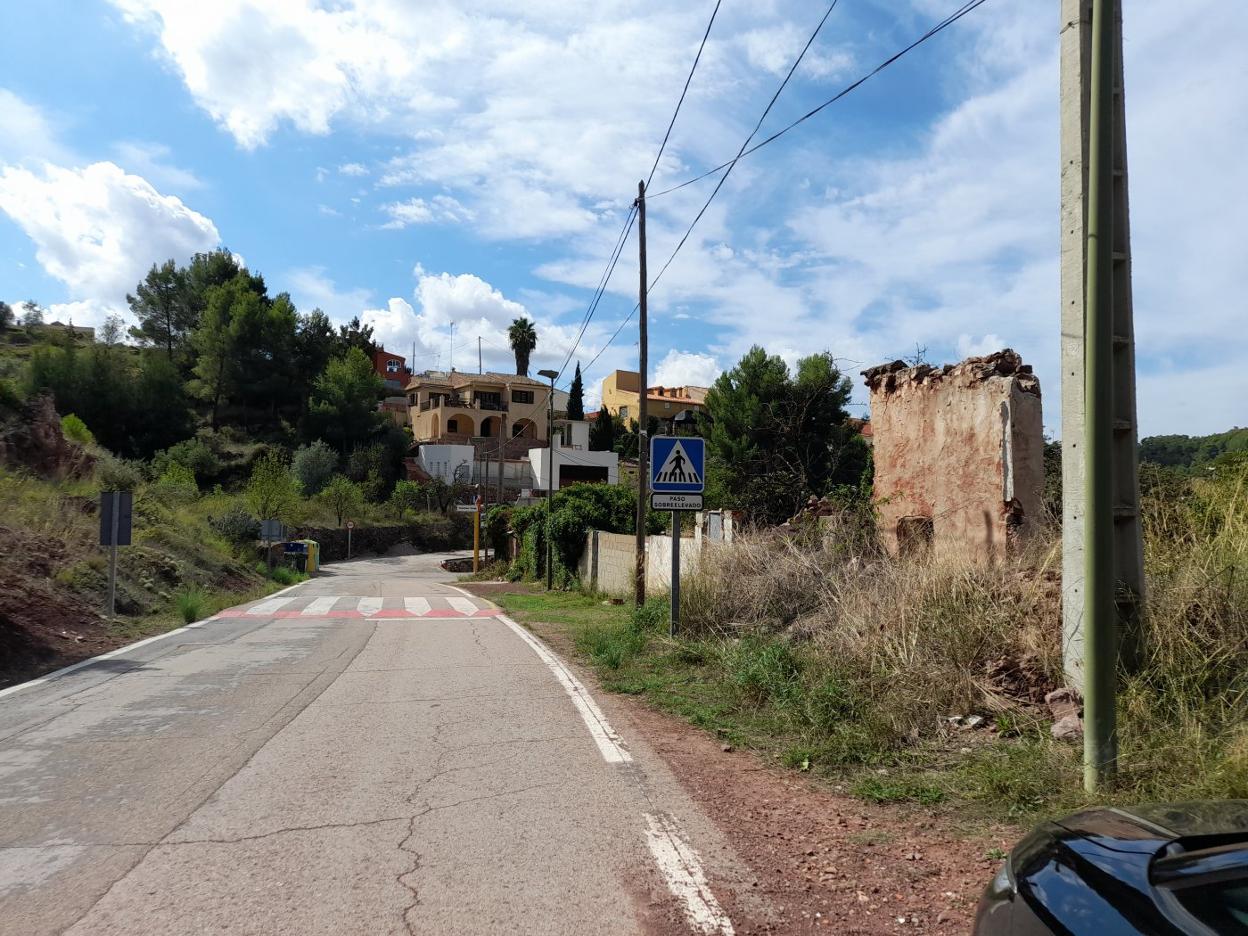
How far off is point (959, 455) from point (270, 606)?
61.8 ft

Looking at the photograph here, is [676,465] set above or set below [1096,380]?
below

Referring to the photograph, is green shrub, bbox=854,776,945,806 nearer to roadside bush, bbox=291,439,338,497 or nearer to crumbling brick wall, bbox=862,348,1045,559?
crumbling brick wall, bbox=862,348,1045,559

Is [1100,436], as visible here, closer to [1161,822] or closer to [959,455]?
[1161,822]

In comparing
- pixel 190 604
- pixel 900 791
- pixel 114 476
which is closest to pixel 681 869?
pixel 900 791

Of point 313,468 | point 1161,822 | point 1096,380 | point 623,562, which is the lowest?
point 623,562

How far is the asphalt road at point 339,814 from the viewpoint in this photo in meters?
4.09

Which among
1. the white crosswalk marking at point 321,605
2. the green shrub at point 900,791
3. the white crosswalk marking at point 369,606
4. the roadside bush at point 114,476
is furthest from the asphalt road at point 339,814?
the roadside bush at point 114,476

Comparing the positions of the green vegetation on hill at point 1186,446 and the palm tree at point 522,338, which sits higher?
the palm tree at point 522,338

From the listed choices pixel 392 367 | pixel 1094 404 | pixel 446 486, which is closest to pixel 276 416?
pixel 446 486

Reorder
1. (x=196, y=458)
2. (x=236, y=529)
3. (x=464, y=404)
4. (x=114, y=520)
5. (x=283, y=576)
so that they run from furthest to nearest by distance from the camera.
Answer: (x=464, y=404)
(x=196, y=458)
(x=236, y=529)
(x=283, y=576)
(x=114, y=520)

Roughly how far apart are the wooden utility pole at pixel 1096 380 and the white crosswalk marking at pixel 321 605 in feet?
59.3

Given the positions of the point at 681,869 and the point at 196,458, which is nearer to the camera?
the point at 681,869

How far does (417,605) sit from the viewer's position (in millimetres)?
24203

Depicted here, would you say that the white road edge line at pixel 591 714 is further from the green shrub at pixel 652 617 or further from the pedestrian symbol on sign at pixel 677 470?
the pedestrian symbol on sign at pixel 677 470
